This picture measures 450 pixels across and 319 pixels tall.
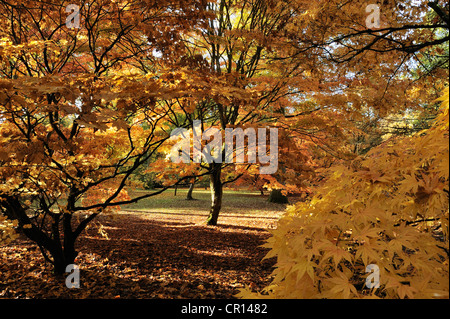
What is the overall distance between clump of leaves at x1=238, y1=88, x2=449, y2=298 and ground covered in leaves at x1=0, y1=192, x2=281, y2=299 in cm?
153

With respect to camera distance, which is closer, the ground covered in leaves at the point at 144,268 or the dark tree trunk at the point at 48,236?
the ground covered in leaves at the point at 144,268

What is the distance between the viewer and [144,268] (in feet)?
16.6

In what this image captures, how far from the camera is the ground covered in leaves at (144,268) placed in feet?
13.4

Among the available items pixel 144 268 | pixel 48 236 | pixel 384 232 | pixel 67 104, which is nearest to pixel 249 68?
pixel 67 104

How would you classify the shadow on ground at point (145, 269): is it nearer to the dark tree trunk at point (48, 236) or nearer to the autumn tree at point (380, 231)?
the dark tree trunk at point (48, 236)

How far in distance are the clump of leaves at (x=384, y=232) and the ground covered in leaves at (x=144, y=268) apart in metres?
1.53

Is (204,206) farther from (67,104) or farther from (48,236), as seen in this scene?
(67,104)

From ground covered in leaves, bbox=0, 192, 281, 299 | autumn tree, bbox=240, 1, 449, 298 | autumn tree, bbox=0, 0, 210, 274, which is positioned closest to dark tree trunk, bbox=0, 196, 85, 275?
autumn tree, bbox=0, 0, 210, 274

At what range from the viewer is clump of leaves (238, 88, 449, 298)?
121cm

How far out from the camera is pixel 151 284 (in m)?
4.39

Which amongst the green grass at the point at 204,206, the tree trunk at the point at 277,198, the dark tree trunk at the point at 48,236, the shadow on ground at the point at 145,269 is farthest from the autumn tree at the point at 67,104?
the tree trunk at the point at 277,198

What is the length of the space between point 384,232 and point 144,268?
473 cm

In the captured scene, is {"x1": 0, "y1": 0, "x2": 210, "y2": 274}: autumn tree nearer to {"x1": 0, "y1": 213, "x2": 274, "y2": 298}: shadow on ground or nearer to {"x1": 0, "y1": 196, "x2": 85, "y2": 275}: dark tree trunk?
{"x1": 0, "y1": 196, "x2": 85, "y2": 275}: dark tree trunk
